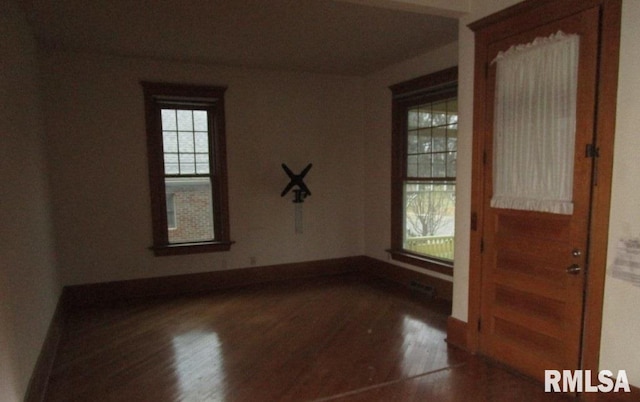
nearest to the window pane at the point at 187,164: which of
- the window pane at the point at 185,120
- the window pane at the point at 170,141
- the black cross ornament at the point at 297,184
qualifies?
the window pane at the point at 170,141

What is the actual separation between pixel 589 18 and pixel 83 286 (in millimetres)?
5119

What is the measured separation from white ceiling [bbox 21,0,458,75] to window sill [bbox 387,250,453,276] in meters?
2.38

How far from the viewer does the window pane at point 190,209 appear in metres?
4.80

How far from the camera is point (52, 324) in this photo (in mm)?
3320

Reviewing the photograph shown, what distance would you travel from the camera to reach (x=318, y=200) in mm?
5516

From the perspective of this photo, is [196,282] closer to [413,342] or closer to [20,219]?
[20,219]

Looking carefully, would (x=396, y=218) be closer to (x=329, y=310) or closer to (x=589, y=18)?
(x=329, y=310)

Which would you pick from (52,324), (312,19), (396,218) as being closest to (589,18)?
(312,19)

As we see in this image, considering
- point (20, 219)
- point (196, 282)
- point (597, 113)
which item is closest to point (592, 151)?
point (597, 113)

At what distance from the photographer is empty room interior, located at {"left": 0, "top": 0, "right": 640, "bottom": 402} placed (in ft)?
7.50

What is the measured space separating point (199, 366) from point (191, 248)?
6.87 ft

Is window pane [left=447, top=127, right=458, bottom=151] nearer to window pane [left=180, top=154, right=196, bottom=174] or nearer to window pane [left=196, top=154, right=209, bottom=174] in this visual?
window pane [left=196, top=154, right=209, bottom=174]

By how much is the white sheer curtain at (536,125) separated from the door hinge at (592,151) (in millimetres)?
83

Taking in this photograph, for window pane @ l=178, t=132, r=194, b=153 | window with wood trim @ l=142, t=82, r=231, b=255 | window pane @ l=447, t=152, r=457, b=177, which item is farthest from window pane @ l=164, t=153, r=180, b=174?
window pane @ l=447, t=152, r=457, b=177
